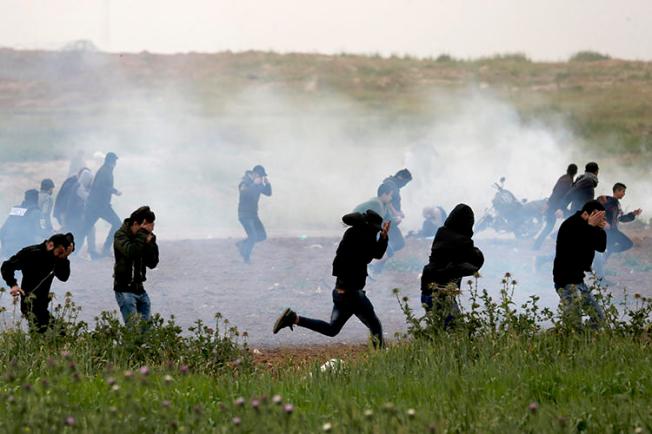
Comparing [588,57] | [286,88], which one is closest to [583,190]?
[286,88]

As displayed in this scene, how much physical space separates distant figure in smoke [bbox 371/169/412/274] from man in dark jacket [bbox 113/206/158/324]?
A: 23.4ft

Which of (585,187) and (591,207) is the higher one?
(585,187)

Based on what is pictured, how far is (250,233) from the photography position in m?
21.1

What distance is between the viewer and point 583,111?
4394 cm

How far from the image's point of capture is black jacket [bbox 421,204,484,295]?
1175 cm

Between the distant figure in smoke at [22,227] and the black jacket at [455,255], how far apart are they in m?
8.81

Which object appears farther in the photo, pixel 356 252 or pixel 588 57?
pixel 588 57

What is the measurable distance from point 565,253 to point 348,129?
3093 centimetres

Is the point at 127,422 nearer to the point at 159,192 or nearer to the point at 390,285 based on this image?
the point at 390,285

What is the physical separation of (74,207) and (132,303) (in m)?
10.1

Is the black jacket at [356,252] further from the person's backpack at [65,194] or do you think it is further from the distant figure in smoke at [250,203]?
the person's backpack at [65,194]

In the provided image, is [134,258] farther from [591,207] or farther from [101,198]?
[101,198]

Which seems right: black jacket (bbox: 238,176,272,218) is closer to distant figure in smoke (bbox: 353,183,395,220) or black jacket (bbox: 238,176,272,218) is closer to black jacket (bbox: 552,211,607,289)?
distant figure in smoke (bbox: 353,183,395,220)

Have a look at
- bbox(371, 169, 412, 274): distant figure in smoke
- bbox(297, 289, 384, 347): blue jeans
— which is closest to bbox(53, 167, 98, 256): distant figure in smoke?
bbox(371, 169, 412, 274): distant figure in smoke
